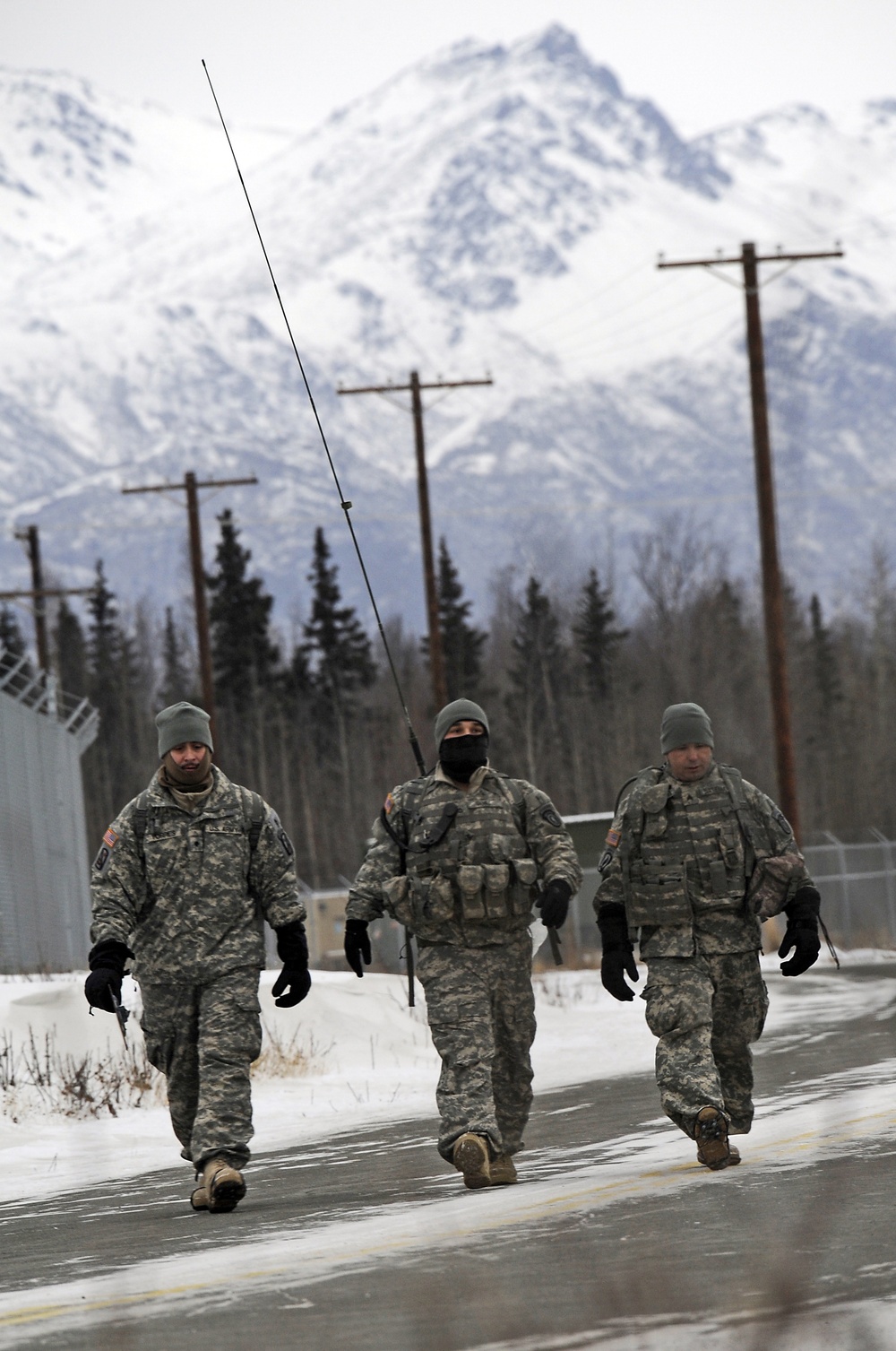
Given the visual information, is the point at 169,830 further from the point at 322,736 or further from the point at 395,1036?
the point at 322,736

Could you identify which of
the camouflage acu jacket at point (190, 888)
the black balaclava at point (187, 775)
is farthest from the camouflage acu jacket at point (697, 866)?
the black balaclava at point (187, 775)

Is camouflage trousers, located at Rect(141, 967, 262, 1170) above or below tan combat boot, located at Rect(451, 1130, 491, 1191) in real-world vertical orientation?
above

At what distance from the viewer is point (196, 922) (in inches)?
369

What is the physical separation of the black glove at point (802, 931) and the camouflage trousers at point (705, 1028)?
0.64 feet

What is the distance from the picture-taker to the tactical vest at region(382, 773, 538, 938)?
368 inches

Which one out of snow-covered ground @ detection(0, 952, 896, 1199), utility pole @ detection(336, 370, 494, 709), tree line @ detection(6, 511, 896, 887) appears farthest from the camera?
tree line @ detection(6, 511, 896, 887)

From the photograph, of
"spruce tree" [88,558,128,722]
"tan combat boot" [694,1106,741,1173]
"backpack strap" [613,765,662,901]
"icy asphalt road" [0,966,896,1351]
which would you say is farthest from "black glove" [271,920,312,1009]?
"spruce tree" [88,558,128,722]

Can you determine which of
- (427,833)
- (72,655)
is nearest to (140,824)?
(427,833)

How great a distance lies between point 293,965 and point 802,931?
2.23 meters

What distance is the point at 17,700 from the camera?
92.9ft

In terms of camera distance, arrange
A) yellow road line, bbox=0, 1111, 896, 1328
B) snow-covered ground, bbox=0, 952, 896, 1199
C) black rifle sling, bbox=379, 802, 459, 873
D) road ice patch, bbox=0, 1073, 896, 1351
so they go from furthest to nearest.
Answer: snow-covered ground, bbox=0, 952, 896, 1199 → black rifle sling, bbox=379, 802, 459, 873 → yellow road line, bbox=0, 1111, 896, 1328 → road ice patch, bbox=0, 1073, 896, 1351

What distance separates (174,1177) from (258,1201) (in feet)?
5.35

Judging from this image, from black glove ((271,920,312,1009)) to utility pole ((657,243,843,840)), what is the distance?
21.1m

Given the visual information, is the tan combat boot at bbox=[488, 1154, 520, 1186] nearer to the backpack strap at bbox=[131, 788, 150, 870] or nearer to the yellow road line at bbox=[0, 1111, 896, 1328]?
the yellow road line at bbox=[0, 1111, 896, 1328]
